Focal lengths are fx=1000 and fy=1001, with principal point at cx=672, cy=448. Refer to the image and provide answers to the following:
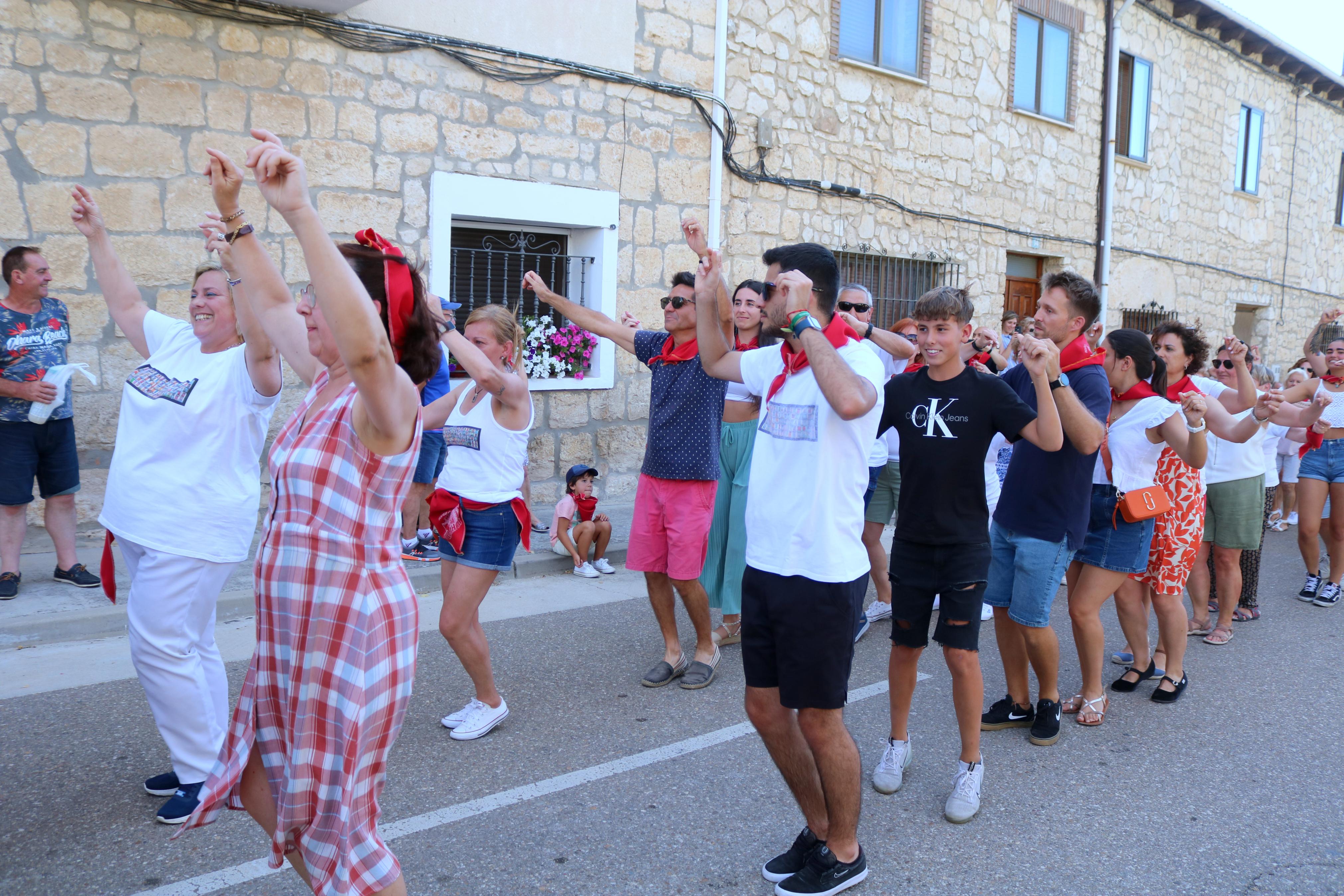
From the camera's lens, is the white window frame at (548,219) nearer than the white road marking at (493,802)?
No

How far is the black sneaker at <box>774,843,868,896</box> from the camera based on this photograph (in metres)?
2.95

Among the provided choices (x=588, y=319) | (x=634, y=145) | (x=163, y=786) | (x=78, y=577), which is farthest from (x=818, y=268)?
(x=634, y=145)

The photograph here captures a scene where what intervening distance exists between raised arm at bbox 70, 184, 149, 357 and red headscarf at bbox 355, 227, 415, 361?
158 cm

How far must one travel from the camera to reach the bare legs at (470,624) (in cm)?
400

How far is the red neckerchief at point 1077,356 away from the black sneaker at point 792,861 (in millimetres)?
2245

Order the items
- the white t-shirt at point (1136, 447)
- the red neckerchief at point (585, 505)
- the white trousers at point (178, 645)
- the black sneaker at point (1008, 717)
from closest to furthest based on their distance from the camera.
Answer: the white trousers at point (178, 645) → the black sneaker at point (1008, 717) → the white t-shirt at point (1136, 447) → the red neckerchief at point (585, 505)

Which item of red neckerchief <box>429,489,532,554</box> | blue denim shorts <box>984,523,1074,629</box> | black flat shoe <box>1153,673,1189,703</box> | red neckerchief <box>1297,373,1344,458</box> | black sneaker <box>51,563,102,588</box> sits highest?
red neckerchief <box>1297,373,1344,458</box>

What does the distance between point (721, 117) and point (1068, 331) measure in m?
6.26

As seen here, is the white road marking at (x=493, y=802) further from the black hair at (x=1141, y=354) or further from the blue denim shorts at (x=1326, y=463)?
the blue denim shorts at (x=1326, y=463)

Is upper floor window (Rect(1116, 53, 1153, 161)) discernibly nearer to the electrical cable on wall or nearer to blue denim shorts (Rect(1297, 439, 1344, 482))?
the electrical cable on wall

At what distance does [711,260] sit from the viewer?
11.9ft

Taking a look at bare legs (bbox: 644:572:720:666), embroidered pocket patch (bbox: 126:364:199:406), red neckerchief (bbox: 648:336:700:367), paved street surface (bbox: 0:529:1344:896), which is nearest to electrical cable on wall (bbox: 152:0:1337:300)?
red neckerchief (bbox: 648:336:700:367)

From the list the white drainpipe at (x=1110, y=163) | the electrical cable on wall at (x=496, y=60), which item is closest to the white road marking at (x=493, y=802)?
the electrical cable on wall at (x=496, y=60)

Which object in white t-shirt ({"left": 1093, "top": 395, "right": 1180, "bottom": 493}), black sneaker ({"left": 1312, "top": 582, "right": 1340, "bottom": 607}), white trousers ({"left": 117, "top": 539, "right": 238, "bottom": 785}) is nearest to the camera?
white trousers ({"left": 117, "top": 539, "right": 238, "bottom": 785})
